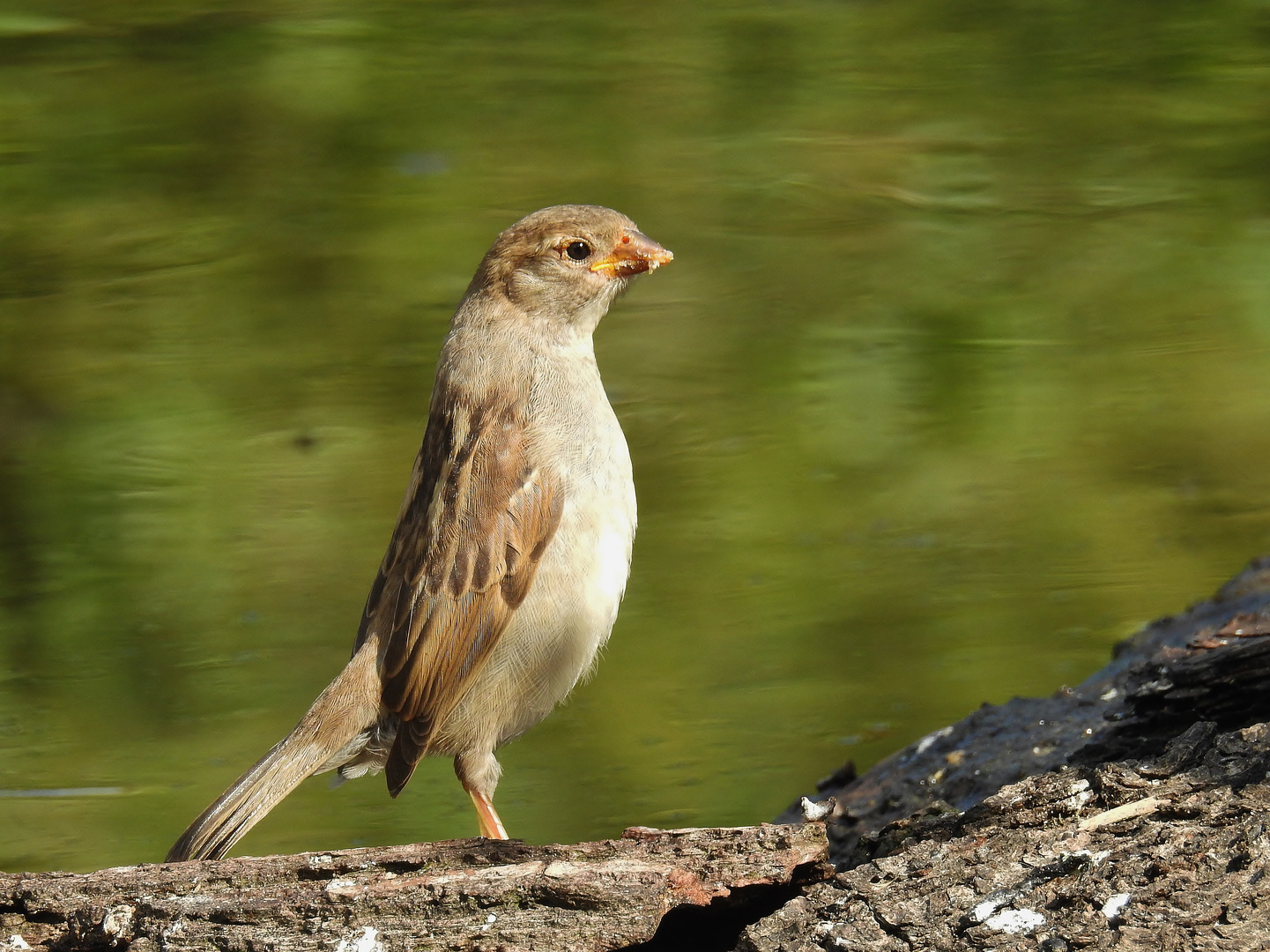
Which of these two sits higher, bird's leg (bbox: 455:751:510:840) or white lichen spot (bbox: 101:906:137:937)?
white lichen spot (bbox: 101:906:137:937)

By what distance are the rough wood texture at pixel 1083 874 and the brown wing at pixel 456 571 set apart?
55.1 inches

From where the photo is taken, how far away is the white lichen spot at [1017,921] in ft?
9.17

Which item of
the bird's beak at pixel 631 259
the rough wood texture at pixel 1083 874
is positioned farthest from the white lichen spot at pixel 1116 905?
the bird's beak at pixel 631 259

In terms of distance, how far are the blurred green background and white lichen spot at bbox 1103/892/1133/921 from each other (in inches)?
121

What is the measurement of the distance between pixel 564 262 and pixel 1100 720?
1.85 meters

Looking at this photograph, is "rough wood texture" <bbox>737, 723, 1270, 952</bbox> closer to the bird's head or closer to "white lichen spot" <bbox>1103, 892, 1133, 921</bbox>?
"white lichen spot" <bbox>1103, 892, 1133, 921</bbox>

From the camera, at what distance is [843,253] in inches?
380

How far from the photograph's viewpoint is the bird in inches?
163

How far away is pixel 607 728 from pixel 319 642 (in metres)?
1.35

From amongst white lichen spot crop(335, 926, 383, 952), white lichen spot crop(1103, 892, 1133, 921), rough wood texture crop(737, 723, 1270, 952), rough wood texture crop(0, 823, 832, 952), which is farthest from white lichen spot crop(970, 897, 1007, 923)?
white lichen spot crop(335, 926, 383, 952)

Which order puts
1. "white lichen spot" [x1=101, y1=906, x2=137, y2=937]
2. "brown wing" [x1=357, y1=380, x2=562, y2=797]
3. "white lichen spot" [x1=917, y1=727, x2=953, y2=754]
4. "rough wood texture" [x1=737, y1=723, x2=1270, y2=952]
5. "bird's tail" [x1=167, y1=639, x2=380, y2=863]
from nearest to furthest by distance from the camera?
"rough wood texture" [x1=737, y1=723, x2=1270, y2=952], "white lichen spot" [x1=101, y1=906, x2=137, y2=937], "bird's tail" [x1=167, y1=639, x2=380, y2=863], "brown wing" [x1=357, y1=380, x2=562, y2=797], "white lichen spot" [x1=917, y1=727, x2=953, y2=754]

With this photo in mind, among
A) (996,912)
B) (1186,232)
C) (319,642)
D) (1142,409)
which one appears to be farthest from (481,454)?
(1186,232)

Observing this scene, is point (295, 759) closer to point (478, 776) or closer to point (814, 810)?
point (478, 776)

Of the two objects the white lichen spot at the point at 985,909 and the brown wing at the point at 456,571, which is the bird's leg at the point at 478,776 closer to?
the brown wing at the point at 456,571
